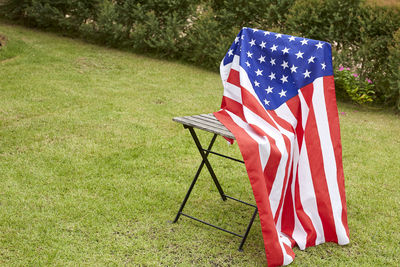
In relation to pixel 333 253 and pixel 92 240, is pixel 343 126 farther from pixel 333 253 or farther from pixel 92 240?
pixel 92 240

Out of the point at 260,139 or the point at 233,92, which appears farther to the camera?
the point at 233,92

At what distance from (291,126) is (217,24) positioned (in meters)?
5.93

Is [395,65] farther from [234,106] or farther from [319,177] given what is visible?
[234,106]

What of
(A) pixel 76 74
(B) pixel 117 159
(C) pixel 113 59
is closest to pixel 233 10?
(C) pixel 113 59

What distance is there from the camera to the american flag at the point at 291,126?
352 centimetres

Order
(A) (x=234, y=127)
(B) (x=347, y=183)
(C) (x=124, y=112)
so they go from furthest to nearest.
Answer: (C) (x=124, y=112) < (B) (x=347, y=183) < (A) (x=234, y=127)

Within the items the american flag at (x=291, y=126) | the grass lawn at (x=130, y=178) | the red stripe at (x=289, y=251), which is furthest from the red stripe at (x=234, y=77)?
the red stripe at (x=289, y=251)

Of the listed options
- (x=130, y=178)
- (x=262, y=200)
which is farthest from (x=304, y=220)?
(x=130, y=178)

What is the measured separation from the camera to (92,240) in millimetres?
3588

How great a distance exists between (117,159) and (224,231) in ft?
5.72

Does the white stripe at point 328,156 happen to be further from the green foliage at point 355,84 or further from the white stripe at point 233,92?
the green foliage at point 355,84

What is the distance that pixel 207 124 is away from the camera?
11.8 ft

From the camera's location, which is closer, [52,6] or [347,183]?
[347,183]

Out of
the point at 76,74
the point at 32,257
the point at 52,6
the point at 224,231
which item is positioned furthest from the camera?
→ the point at 52,6
